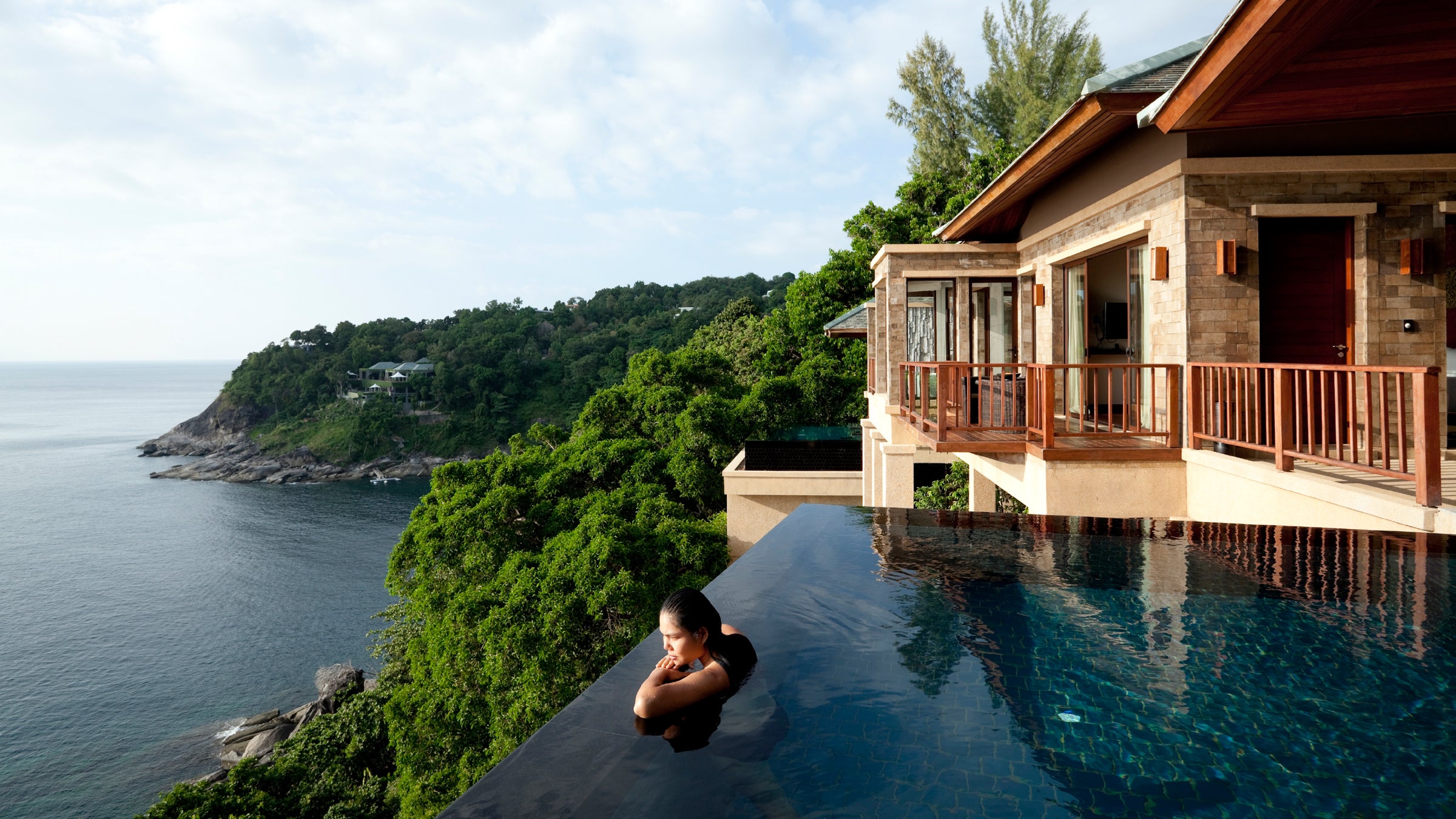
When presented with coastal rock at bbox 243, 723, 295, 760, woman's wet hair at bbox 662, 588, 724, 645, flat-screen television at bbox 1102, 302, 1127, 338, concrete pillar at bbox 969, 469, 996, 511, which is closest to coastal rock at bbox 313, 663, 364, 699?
coastal rock at bbox 243, 723, 295, 760

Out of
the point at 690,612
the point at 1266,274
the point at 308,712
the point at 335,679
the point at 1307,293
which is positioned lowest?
the point at 308,712

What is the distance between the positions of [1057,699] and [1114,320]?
761 centimetres

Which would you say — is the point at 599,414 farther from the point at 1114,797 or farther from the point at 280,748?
the point at 1114,797

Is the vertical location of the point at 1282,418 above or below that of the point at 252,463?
above

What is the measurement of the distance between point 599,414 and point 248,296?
7540 centimetres

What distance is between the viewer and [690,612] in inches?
111

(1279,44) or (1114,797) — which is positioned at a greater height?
(1279,44)

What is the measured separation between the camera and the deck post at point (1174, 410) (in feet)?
20.9

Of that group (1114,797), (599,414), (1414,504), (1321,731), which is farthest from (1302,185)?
(599,414)

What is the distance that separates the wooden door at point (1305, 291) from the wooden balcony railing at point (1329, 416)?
11.3 inches

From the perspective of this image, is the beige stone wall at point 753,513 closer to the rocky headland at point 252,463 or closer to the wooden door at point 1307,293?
the wooden door at point 1307,293

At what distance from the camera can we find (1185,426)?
6328mm

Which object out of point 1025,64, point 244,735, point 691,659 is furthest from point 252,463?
point 691,659

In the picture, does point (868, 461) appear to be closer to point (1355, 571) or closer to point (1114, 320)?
point (1114, 320)
